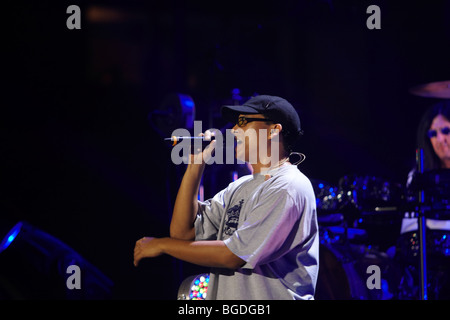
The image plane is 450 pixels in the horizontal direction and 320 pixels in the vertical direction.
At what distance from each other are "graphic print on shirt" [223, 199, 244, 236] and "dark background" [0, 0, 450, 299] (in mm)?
1895

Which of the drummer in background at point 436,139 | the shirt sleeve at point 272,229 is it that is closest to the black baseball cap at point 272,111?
the shirt sleeve at point 272,229

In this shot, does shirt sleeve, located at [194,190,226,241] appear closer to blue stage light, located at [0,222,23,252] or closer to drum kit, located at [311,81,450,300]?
blue stage light, located at [0,222,23,252]

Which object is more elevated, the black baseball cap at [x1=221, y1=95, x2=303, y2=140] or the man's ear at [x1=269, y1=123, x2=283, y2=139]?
the black baseball cap at [x1=221, y1=95, x2=303, y2=140]

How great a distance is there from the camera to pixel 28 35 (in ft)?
Result: 14.5

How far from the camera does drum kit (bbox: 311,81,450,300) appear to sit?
405cm

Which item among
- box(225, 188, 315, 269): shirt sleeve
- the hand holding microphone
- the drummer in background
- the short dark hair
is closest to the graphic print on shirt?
box(225, 188, 315, 269): shirt sleeve

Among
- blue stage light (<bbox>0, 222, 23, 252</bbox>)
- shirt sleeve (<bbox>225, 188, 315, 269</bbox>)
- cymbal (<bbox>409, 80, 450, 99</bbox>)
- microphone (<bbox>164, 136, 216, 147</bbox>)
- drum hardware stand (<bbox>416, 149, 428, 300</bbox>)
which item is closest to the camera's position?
shirt sleeve (<bbox>225, 188, 315, 269</bbox>)

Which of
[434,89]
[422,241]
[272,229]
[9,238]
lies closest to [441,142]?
[434,89]

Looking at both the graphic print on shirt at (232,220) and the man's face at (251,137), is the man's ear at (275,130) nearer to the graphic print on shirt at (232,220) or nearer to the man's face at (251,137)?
the man's face at (251,137)

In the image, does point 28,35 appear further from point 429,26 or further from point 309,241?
point 429,26

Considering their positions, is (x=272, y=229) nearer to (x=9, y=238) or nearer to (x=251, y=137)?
(x=251, y=137)

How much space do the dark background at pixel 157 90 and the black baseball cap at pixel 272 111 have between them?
6.42 ft

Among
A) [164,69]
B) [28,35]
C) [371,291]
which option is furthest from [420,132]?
[28,35]

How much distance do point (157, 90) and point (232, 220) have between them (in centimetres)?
343
